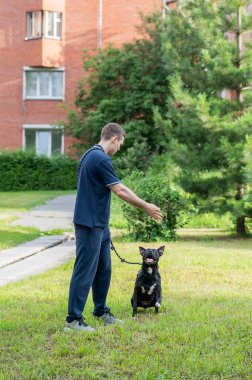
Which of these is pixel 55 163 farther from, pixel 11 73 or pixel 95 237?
pixel 95 237

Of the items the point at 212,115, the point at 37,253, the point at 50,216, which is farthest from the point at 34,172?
the point at 37,253

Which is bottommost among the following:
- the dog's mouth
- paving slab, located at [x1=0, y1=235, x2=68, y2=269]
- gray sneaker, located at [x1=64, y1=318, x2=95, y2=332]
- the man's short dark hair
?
paving slab, located at [x1=0, y1=235, x2=68, y2=269]

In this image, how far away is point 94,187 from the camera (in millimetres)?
7266

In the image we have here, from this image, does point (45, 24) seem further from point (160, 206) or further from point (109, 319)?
point (109, 319)

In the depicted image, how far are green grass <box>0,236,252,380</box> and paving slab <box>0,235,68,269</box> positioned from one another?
6.29ft

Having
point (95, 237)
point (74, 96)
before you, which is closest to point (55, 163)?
point (74, 96)

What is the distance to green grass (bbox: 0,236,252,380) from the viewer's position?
6.05 meters

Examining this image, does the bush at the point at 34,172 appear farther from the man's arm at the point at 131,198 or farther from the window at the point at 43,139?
the man's arm at the point at 131,198

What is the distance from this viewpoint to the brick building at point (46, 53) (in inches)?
1554

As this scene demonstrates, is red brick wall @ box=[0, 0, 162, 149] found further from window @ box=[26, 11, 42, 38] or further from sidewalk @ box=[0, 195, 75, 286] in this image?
sidewalk @ box=[0, 195, 75, 286]

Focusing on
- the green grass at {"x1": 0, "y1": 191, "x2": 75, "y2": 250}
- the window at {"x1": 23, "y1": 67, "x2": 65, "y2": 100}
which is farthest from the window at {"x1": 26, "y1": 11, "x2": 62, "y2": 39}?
the green grass at {"x1": 0, "y1": 191, "x2": 75, "y2": 250}

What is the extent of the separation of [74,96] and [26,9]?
542cm

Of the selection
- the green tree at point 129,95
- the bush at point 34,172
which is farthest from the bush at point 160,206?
the bush at point 34,172

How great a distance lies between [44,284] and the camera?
1016 centimetres
